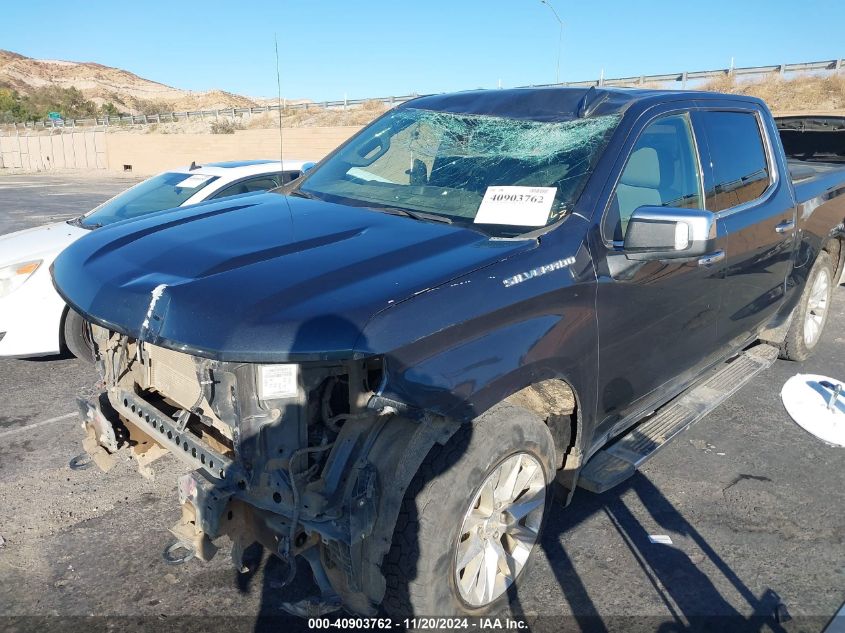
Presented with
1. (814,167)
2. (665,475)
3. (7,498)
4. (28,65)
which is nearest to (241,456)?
(7,498)

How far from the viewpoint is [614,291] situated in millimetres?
2807

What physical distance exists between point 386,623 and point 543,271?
151 cm

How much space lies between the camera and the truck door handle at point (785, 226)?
413cm

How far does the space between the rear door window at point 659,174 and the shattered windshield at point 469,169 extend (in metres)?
0.20

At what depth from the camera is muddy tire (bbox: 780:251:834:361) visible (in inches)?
207

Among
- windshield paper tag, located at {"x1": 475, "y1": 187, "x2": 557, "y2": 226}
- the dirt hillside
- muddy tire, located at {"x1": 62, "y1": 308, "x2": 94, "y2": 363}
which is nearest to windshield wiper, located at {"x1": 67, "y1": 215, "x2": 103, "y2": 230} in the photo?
muddy tire, located at {"x1": 62, "y1": 308, "x2": 94, "y2": 363}

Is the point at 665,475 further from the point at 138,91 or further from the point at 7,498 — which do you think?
the point at 138,91

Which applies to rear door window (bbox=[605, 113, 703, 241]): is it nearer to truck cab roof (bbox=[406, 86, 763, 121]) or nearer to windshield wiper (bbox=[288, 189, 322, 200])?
truck cab roof (bbox=[406, 86, 763, 121])

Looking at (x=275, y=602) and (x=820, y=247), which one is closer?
(x=275, y=602)

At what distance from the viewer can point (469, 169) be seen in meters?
3.24

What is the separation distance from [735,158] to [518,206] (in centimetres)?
181

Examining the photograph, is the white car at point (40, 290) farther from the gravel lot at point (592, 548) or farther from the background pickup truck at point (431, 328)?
the background pickup truck at point (431, 328)

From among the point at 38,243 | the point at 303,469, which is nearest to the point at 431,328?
the point at 303,469

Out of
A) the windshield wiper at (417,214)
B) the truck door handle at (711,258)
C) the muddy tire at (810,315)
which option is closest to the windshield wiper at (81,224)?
the windshield wiper at (417,214)
